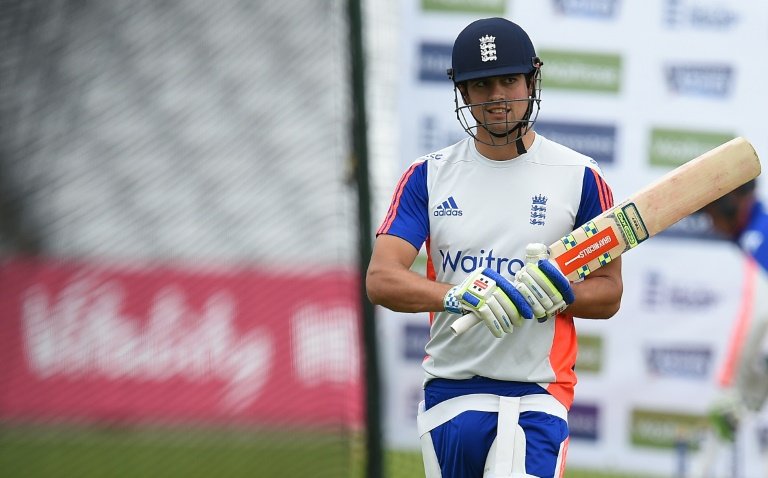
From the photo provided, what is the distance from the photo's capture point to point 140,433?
638cm

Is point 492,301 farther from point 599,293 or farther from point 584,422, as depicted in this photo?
point 584,422

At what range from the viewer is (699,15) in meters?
5.42

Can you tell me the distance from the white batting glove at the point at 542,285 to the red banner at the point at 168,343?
122 inches

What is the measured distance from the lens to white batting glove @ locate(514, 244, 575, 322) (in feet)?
9.36

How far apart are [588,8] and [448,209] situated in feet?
8.43

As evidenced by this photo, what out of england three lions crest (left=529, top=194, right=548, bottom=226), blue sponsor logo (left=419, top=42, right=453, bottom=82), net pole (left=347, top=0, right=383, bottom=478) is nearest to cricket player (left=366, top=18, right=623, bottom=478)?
england three lions crest (left=529, top=194, right=548, bottom=226)

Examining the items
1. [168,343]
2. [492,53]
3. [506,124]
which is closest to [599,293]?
[506,124]

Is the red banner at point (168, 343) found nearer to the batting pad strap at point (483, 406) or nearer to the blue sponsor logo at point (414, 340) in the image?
the blue sponsor logo at point (414, 340)

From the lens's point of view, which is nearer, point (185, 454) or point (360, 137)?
point (360, 137)

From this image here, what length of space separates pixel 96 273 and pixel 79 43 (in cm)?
117

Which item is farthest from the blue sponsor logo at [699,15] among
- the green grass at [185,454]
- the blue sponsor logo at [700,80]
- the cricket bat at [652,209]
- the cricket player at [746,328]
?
the cricket bat at [652,209]

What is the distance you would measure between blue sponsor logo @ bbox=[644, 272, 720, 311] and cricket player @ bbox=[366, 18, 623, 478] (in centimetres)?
252

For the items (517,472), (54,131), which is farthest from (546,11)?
(517,472)

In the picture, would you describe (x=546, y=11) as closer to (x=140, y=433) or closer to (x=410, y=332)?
(x=410, y=332)
